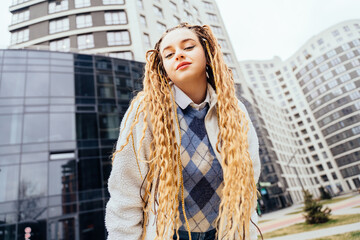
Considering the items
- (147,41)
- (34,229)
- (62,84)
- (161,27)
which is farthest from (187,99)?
(161,27)

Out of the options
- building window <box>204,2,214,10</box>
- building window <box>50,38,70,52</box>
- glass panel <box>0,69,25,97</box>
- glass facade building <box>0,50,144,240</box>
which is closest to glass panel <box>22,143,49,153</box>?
glass facade building <box>0,50,144,240</box>

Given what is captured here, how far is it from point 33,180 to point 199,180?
1864cm

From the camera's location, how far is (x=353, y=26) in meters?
72.4

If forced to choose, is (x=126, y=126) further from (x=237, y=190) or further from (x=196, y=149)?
(x=237, y=190)

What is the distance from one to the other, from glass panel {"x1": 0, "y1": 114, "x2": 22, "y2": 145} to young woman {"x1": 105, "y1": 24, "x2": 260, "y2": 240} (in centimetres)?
1979

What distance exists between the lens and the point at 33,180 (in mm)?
16203

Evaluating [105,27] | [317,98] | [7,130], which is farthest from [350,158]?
[7,130]

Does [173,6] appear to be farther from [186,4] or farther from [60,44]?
[60,44]

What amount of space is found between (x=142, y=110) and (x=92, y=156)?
18.3 metres

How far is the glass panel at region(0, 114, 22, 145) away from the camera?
17.1 meters

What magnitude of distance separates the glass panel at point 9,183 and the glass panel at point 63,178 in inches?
89.3

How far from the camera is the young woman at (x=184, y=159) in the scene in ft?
4.67

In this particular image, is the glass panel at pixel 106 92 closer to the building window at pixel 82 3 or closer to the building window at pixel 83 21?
the building window at pixel 83 21

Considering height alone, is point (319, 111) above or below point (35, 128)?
above
